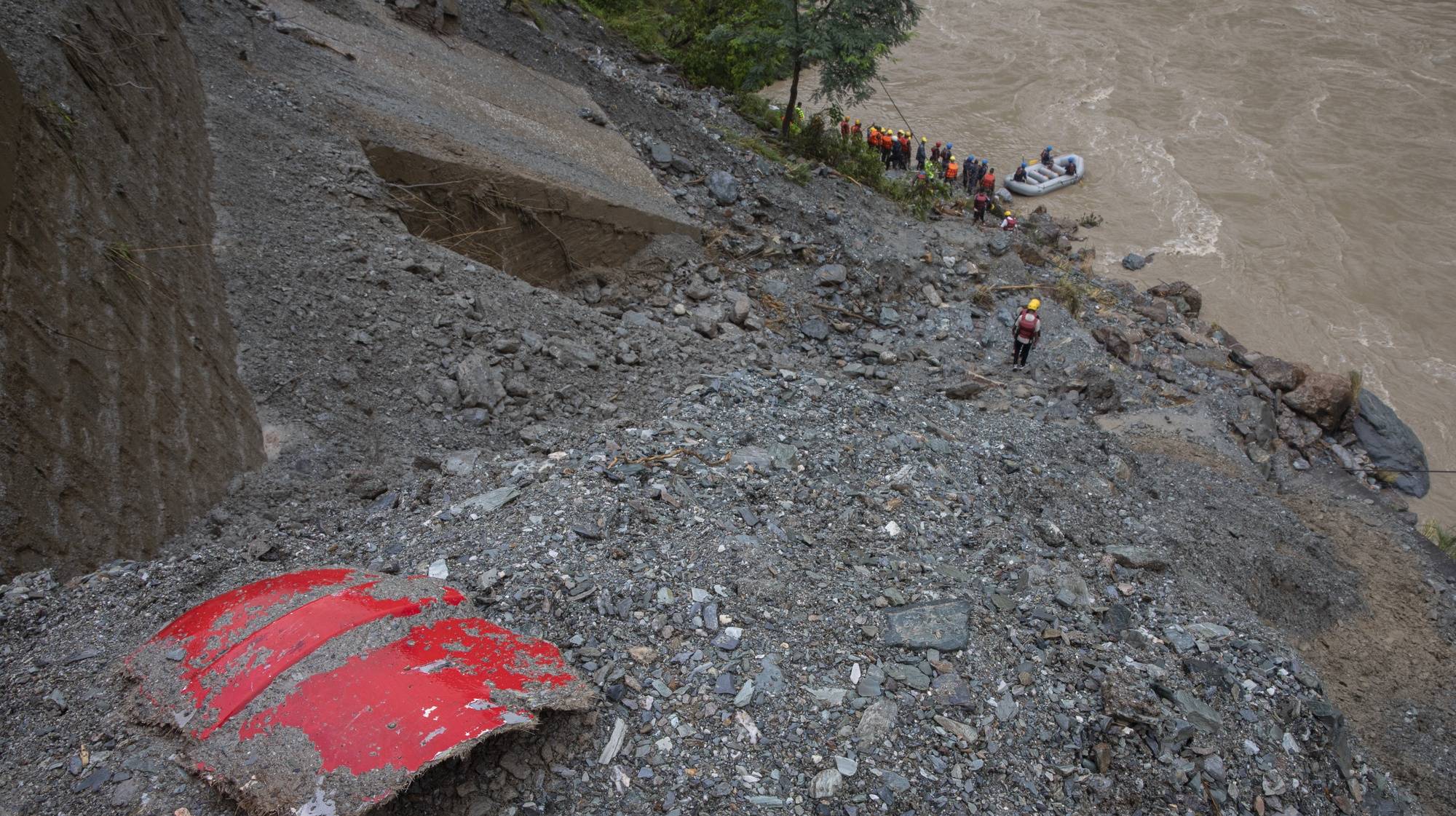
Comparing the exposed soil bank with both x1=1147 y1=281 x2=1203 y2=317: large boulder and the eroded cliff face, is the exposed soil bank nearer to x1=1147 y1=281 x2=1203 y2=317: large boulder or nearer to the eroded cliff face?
the eroded cliff face

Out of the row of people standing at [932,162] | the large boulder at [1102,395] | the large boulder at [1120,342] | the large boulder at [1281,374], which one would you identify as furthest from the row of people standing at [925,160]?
the large boulder at [1102,395]

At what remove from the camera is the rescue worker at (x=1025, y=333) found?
983cm

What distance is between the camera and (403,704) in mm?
3043

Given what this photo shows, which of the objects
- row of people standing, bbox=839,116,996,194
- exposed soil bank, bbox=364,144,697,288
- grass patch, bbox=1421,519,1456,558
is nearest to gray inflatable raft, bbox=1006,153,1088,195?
row of people standing, bbox=839,116,996,194

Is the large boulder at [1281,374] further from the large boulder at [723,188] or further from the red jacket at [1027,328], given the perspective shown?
the large boulder at [723,188]

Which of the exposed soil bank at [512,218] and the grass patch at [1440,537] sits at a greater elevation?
Result: the exposed soil bank at [512,218]

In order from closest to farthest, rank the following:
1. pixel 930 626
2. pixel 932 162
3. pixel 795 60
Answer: pixel 930 626
pixel 795 60
pixel 932 162

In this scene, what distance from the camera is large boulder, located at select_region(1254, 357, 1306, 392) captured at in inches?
453

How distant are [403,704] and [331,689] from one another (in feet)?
0.91

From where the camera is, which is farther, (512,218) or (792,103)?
(792,103)

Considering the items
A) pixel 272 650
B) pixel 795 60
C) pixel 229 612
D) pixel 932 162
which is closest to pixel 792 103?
pixel 795 60

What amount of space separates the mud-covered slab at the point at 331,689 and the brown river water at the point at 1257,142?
13.2 meters

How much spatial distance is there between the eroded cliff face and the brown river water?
14.4m

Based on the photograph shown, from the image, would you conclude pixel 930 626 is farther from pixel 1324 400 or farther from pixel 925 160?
pixel 925 160
